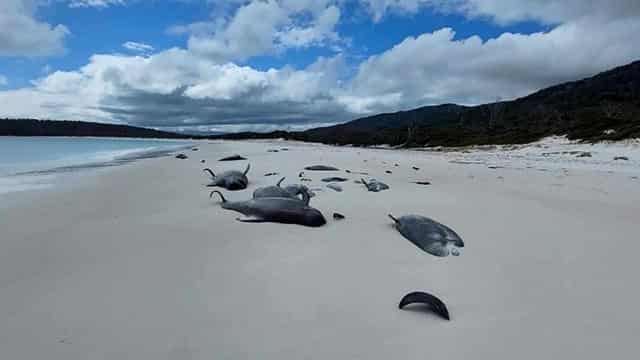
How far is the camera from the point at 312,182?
13.4 m

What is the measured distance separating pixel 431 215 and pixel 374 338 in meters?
5.04

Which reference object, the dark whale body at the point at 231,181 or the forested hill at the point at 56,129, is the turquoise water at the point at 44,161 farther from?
the forested hill at the point at 56,129

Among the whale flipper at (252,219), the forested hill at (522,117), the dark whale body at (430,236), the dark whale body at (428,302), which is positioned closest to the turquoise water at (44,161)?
the whale flipper at (252,219)

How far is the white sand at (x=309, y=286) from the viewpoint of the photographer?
10.7 ft

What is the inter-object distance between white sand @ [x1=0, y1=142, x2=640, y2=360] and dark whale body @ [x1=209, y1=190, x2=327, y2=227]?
0.28 metres

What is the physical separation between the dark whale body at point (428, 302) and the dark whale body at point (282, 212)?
10.6 feet

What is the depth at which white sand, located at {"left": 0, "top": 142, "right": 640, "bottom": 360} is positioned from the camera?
10.7 feet

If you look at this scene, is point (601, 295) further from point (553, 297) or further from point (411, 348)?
point (411, 348)

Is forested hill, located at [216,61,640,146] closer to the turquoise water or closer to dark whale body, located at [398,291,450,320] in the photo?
the turquoise water

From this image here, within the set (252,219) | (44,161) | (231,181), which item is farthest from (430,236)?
(44,161)

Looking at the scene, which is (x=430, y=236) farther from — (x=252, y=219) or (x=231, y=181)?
(x=231, y=181)

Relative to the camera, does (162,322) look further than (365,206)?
No

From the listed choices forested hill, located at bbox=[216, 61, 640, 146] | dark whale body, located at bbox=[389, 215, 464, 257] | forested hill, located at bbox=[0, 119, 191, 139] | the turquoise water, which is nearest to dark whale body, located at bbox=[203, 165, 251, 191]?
the turquoise water

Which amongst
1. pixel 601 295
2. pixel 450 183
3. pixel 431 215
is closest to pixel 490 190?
pixel 450 183
